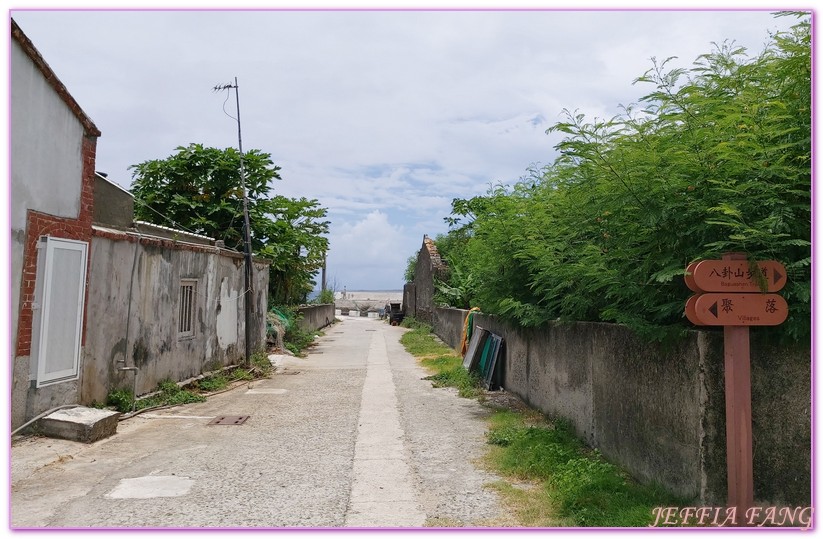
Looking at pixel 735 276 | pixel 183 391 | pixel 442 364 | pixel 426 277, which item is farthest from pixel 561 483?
pixel 426 277

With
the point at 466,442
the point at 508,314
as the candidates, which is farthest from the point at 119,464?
the point at 508,314

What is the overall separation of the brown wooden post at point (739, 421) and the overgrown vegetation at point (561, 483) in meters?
0.54

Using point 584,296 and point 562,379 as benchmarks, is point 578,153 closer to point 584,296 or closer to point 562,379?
point 584,296

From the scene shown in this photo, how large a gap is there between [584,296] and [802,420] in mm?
2860

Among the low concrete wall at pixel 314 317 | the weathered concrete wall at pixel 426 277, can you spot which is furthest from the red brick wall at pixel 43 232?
the weathered concrete wall at pixel 426 277

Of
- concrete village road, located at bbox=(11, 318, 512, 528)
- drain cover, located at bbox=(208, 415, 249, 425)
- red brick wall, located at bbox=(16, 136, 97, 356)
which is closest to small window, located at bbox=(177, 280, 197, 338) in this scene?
concrete village road, located at bbox=(11, 318, 512, 528)

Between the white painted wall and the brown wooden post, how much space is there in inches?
279

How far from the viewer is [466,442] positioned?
7.43 m

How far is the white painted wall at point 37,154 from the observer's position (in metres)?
6.71

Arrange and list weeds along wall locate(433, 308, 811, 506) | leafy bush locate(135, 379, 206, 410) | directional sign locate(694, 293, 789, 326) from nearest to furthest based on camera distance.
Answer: directional sign locate(694, 293, 789, 326), weeds along wall locate(433, 308, 811, 506), leafy bush locate(135, 379, 206, 410)

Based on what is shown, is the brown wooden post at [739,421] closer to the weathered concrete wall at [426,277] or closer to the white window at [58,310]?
the white window at [58,310]

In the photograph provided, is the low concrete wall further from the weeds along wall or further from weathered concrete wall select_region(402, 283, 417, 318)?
the weeds along wall

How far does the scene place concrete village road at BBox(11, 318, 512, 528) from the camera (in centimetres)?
475

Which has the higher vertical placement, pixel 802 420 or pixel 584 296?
pixel 584 296
